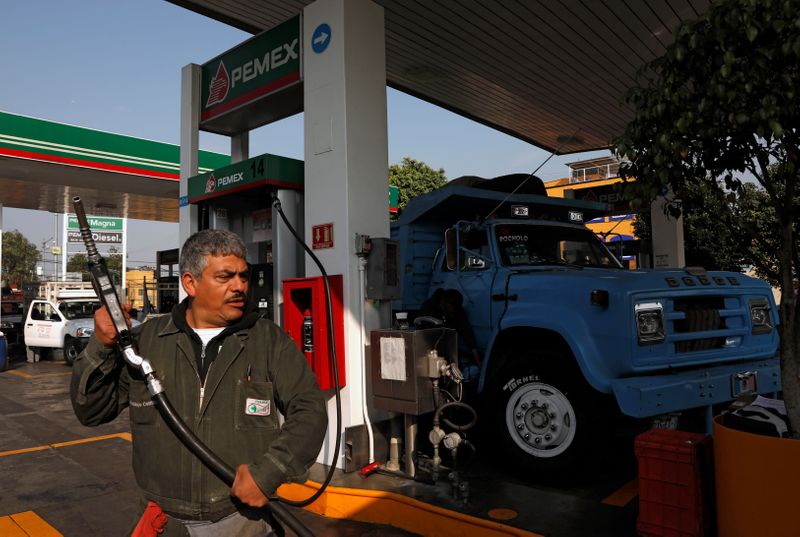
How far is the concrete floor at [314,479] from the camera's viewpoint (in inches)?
161

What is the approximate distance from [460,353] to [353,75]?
9.33 feet

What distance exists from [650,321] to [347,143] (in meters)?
2.92

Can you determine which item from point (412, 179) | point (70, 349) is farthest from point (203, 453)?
point (412, 179)

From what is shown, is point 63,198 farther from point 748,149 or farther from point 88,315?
point 748,149

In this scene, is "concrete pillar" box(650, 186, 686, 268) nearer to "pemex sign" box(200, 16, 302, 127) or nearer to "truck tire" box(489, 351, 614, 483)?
"truck tire" box(489, 351, 614, 483)

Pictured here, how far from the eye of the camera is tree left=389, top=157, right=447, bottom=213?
32.9 meters

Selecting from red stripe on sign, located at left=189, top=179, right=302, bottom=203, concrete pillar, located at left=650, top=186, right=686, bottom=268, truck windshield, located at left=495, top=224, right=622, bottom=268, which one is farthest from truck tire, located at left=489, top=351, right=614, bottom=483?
concrete pillar, located at left=650, top=186, right=686, bottom=268

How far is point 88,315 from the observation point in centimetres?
1656

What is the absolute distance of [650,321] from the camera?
4668mm

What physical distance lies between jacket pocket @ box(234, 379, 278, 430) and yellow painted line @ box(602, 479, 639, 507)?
3199 millimetres

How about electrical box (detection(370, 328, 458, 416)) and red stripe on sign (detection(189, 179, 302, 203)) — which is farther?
red stripe on sign (detection(189, 179, 302, 203))

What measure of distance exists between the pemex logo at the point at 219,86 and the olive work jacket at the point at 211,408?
5.64 metres

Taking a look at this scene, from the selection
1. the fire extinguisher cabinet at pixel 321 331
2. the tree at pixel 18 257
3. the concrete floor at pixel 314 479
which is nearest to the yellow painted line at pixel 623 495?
the concrete floor at pixel 314 479

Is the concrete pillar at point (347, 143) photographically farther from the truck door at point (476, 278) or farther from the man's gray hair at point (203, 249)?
the man's gray hair at point (203, 249)
